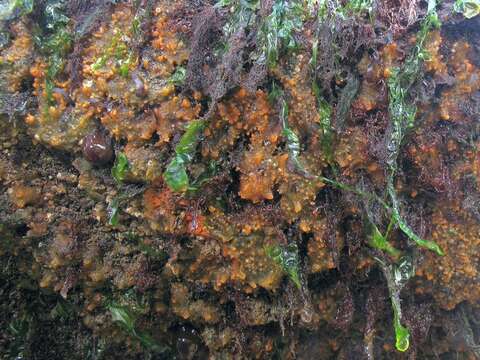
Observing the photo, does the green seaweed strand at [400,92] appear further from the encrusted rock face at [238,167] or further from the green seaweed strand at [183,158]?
the green seaweed strand at [183,158]

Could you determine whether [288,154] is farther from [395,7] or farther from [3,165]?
[3,165]

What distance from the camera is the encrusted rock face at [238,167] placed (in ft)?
9.05

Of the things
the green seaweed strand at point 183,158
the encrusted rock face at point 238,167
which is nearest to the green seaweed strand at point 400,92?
the encrusted rock face at point 238,167

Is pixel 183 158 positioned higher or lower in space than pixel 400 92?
lower

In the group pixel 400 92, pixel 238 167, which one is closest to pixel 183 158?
pixel 238 167

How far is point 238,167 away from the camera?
2.83 meters

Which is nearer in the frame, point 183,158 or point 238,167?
point 183,158

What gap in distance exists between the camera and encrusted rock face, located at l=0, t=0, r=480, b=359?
109 inches

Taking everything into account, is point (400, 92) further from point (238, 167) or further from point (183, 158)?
point (183, 158)

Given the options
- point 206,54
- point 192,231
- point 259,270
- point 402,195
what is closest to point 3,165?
point 192,231

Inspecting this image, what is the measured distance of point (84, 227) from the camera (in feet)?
9.95

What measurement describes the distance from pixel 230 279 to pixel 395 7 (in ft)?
6.50

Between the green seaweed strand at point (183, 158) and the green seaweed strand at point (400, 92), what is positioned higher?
the green seaweed strand at point (400, 92)

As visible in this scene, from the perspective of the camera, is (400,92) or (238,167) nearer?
(400,92)
